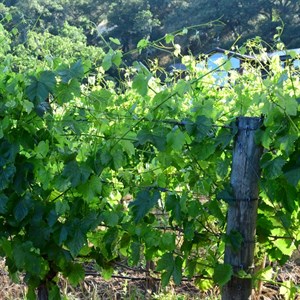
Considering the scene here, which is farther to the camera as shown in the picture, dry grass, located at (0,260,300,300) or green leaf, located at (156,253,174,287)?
dry grass, located at (0,260,300,300)

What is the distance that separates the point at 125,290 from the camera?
4.44 meters

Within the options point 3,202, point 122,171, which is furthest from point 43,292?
point 122,171

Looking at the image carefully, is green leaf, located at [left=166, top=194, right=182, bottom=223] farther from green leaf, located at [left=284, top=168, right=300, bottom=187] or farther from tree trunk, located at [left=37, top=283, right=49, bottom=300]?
tree trunk, located at [left=37, top=283, right=49, bottom=300]

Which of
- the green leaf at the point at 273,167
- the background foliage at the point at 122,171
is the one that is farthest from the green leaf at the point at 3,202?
the green leaf at the point at 273,167

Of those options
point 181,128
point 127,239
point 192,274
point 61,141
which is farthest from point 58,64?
point 192,274

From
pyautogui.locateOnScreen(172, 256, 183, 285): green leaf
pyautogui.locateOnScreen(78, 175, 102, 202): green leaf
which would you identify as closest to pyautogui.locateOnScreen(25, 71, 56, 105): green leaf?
pyautogui.locateOnScreen(78, 175, 102, 202): green leaf

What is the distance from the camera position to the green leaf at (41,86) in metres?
2.38

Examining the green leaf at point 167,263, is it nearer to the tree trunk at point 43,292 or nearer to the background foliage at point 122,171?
the background foliage at point 122,171

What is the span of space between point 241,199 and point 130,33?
5117 cm

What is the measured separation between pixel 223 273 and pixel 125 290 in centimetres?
199

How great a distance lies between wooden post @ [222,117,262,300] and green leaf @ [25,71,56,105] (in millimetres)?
732

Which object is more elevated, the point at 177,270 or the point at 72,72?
the point at 72,72

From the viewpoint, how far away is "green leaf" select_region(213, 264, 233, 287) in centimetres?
256

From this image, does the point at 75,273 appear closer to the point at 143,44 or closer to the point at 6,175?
the point at 6,175
